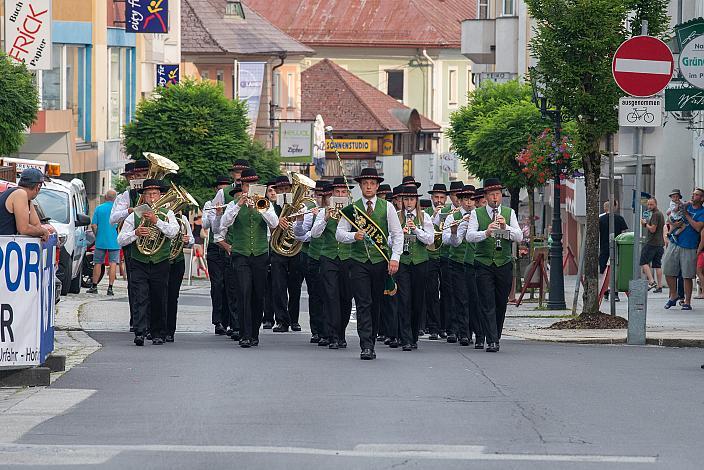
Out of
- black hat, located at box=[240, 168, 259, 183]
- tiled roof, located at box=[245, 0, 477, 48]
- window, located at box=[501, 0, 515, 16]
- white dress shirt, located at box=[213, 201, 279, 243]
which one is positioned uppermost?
tiled roof, located at box=[245, 0, 477, 48]

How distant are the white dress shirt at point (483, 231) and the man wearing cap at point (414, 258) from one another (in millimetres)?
625

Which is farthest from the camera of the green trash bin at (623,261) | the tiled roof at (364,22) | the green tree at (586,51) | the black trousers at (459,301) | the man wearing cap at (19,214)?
the tiled roof at (364,22)

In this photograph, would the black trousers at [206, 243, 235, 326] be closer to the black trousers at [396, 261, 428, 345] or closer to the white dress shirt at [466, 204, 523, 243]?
the black trousers at [396, 261, 428, 345]

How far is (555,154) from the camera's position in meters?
25.0

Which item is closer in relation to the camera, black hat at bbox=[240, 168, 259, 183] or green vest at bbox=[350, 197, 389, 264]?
green vest at bbox=[350, 197, 389, 264]

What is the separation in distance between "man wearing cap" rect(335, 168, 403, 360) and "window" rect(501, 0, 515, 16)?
39384 millimetres

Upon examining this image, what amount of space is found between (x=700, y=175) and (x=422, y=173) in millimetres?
69743

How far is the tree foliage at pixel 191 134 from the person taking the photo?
4731 centimetres

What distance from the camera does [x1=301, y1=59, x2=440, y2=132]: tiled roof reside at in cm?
9412

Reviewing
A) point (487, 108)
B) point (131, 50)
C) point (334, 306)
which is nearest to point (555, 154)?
point (334, 306)

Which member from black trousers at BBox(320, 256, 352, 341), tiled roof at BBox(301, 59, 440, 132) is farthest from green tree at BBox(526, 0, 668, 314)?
tiled roof at BBox(301, 59, 440, 132)

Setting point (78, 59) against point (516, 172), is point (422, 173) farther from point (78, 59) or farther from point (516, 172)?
point (516, 172)

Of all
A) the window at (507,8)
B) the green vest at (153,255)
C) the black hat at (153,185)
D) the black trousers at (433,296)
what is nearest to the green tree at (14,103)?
the black trousers at (433,296)

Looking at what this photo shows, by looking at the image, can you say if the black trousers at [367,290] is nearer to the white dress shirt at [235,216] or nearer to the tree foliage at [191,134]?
the white dress shirt at [235,216]
